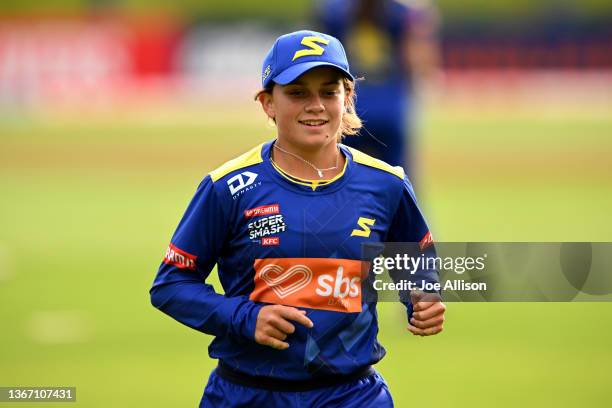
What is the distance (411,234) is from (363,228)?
0.28m

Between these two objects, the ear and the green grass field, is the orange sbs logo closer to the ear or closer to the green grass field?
the ear

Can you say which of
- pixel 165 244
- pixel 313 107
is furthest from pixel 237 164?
pixel 165 244

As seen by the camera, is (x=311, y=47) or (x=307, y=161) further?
(x=307, y=161)

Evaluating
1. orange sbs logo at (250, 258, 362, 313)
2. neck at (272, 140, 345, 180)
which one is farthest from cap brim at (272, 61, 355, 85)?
orange sbs logo at (250, 258, 362, 313)

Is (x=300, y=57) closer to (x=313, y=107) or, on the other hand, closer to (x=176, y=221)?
(x=313, y=107)

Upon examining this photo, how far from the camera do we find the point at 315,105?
428cm

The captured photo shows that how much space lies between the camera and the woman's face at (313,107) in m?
4.28

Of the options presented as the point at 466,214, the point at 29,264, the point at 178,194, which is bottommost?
the point at 29,264

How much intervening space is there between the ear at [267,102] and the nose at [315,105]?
0.64ft

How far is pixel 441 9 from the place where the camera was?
4259 cm

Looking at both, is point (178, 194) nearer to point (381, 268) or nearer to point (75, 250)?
point (75, 250)

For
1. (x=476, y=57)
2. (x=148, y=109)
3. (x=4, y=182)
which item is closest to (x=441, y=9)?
(x=476, y=57)

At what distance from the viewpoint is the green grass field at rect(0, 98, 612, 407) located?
7793mm

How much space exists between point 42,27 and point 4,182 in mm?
18111
